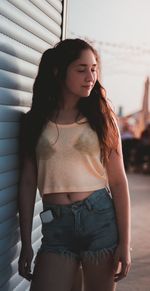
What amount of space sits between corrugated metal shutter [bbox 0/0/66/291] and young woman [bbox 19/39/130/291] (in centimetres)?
18

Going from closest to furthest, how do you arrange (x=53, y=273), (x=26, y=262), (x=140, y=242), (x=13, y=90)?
(x=53, y=273), (x=26, y=262), (x=13, y=90), (x=140, y=242)

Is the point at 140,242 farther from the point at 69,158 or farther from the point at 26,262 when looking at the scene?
the point at 69,158

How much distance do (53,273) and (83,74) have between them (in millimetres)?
856

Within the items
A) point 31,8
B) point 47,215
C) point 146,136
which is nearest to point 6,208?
point 47,215

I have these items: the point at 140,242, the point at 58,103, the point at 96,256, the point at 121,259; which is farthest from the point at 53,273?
the point at 140,242

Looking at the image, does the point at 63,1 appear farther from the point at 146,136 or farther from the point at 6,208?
the point at 146,136

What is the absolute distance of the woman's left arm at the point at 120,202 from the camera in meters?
2.57

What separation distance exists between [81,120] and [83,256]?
1.93 feet

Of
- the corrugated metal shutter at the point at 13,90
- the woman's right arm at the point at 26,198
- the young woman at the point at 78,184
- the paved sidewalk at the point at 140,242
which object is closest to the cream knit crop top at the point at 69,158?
the young woman at the point at 78,184

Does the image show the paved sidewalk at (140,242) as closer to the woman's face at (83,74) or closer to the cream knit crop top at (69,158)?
the cream knit crop top at (69,158)

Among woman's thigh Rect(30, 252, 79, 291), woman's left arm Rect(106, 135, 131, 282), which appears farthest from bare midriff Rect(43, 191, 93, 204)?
woman's thigh Rect(30, 252, 79, 291)

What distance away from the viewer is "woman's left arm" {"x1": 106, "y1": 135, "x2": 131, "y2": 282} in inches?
101

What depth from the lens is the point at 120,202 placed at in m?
2.59

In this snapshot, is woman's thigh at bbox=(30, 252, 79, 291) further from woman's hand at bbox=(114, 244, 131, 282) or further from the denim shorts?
woman's hand at bbox=(114, 244, 131, 282)
